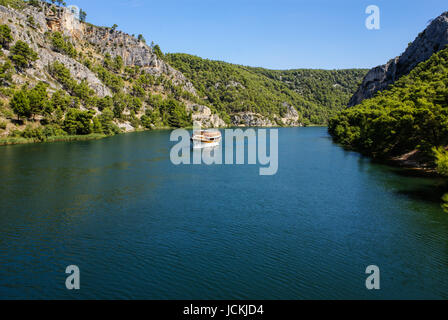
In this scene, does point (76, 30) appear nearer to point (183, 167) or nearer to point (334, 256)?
point (183, 167)

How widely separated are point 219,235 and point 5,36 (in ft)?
445

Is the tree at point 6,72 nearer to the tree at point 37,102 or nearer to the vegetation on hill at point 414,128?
the tree at point 37,102

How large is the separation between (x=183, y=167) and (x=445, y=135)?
44019mm

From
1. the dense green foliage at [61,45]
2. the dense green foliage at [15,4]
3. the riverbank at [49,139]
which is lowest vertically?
the riverbank at [49,139]

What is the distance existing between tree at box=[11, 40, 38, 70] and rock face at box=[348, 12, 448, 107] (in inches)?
5769

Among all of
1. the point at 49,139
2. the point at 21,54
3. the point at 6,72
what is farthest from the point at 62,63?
the point at 49,139

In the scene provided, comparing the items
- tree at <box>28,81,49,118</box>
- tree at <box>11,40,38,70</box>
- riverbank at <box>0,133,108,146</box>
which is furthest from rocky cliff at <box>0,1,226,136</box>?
riverbank at <box>0,133,108,146</box>

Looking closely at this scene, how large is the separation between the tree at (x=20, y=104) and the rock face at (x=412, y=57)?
443ft

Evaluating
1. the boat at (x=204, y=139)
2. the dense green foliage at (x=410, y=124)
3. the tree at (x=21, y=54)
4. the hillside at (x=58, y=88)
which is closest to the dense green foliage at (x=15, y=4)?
the hillside at (x=58, y=88)

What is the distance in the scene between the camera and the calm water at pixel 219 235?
67.5 ft

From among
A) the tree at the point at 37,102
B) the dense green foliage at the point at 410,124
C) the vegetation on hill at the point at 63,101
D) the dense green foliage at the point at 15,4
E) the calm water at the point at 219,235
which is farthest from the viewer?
the dense green foliage at the point at 15,4

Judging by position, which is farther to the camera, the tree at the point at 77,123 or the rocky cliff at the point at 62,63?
the rocky cliff at the point at 62,63

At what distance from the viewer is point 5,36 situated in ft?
400
